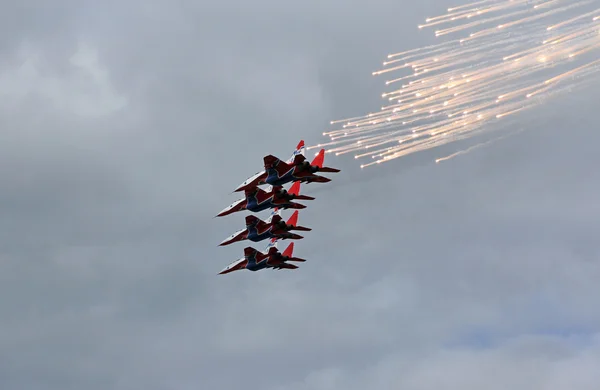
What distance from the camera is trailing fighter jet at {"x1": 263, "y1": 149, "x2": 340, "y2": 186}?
103m

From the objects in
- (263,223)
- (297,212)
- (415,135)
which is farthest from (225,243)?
(415,135)

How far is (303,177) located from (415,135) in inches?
717

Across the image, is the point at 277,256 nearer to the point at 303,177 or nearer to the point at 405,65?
the point at 303,177

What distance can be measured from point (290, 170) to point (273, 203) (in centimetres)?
750

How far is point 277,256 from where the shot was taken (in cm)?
12025

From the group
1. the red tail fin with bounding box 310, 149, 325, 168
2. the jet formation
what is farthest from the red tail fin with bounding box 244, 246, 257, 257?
the red tail fin with bounding box 310, 149, 325, 168

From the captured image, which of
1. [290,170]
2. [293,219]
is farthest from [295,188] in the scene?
[290,170]

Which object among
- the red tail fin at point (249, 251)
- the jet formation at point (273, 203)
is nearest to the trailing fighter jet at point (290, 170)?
the jet formation at point (273, 203)

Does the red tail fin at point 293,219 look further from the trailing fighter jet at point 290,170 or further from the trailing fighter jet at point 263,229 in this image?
the trailing fighter jet at point 290,170

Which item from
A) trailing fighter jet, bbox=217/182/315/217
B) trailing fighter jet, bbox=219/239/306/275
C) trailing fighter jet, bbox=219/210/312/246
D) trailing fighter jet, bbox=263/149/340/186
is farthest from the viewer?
trailing fighter jet, bbox=219/239/306/275

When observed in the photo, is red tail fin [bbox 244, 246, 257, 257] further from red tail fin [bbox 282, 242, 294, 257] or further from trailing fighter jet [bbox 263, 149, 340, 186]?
trailing fighter jet [bbox 263, 149, 340, 186]

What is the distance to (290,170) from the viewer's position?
104 metres

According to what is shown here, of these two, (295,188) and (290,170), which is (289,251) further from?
(290,170)

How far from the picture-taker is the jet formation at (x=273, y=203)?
103688mm
